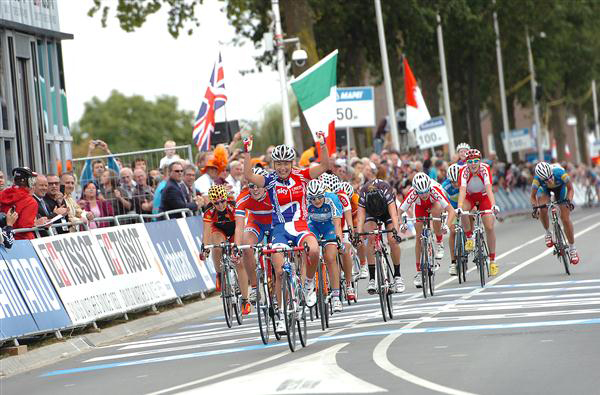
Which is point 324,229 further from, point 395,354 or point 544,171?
point 544,171

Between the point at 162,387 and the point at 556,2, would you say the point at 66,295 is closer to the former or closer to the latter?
the point at 162,387

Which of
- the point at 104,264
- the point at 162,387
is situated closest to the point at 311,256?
the point at 162,387

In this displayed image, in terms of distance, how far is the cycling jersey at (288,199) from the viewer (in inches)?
587

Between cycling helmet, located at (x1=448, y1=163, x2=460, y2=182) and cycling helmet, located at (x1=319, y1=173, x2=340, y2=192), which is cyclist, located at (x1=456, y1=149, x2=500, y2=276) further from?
cycling helmet, located at (x1=319, y1=173, x2=340, y2=192)

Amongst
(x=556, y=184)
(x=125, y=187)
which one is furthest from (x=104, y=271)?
(x=556, y=184)

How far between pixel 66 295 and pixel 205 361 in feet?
12.7

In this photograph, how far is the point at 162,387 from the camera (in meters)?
12.0

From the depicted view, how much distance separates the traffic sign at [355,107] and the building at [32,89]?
24.3 ft

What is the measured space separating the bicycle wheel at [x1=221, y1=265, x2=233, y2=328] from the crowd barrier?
1.50 metres

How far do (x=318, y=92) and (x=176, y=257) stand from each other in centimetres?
768

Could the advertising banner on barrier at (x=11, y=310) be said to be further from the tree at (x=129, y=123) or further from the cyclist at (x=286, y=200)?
the tree at (x=129, y=123)

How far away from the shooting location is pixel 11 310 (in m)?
15.8

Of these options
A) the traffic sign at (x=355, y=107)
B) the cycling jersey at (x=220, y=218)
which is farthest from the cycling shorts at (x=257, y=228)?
the traffic sign at (x=355, y=107)

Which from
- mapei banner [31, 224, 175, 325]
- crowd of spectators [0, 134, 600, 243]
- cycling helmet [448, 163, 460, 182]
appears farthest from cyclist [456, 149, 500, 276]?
mapei banner [31, 224, 175, 325]
